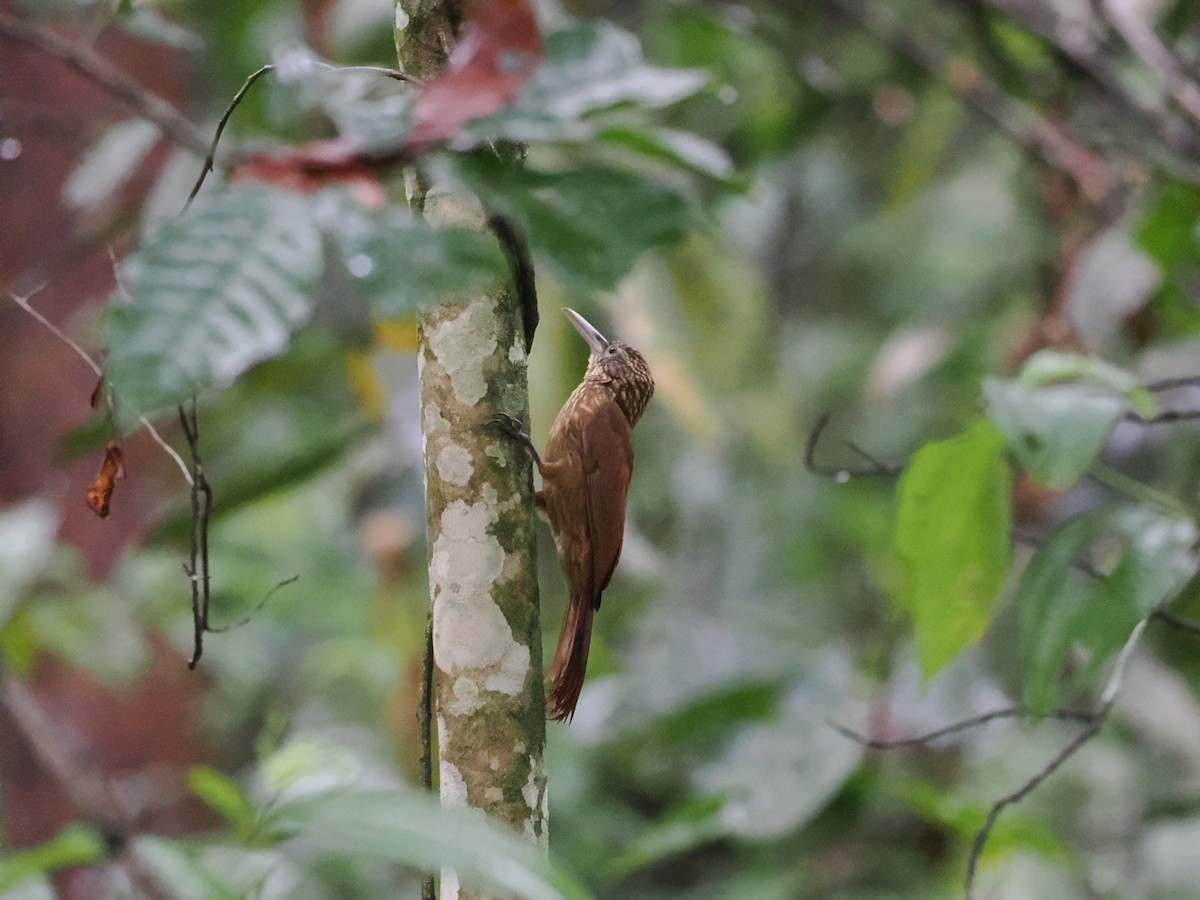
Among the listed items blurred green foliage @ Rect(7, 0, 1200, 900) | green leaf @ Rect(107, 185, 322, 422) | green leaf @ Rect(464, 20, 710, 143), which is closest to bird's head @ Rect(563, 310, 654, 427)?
blurred green foliage @ Rect(7, 0, 1200, 900)

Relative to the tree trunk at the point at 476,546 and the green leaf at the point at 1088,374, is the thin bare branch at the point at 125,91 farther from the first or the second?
the green leaf at the point at 1088,374

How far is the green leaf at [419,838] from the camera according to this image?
2.12 ft

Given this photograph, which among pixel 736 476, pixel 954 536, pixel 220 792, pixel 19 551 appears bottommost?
pixel 736 476

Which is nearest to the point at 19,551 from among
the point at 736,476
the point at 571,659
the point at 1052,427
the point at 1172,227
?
the point at 571,659

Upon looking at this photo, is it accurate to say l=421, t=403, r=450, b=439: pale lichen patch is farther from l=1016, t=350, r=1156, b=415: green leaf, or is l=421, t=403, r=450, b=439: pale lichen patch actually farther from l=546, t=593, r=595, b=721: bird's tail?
l=1016, t=350, r=1156, b=415: green leaf

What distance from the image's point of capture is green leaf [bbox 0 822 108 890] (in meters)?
0.76

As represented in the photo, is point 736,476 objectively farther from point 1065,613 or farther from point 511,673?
point 511,673

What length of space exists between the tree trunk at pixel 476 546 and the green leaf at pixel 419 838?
0.85 ft

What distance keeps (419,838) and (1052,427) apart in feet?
2.80

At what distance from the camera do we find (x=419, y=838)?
66 centimetres

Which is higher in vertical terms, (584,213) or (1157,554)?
(584,213)

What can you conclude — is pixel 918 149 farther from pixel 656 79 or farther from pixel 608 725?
pixel 656 79

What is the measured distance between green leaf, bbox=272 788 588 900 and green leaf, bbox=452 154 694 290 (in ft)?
1.04

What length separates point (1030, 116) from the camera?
2.60 meters
